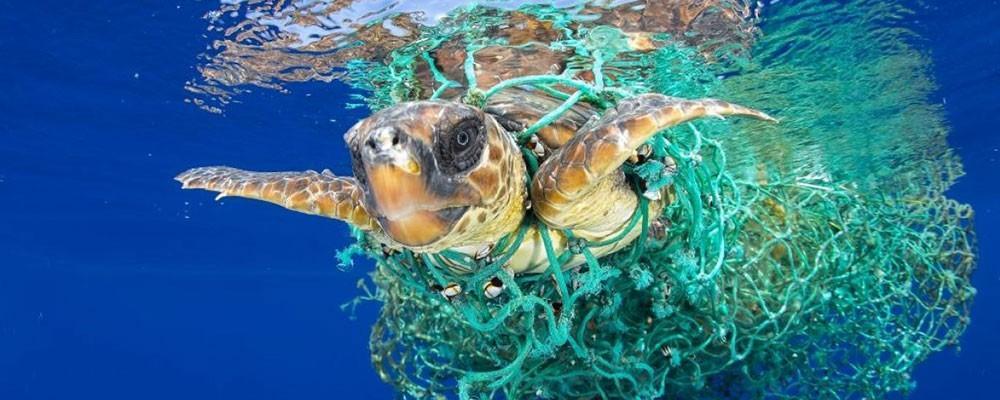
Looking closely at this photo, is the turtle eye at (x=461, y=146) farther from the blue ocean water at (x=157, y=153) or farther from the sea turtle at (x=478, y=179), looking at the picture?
the blue ocean water at (x=157, y=153)

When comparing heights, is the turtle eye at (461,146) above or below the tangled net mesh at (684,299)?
above

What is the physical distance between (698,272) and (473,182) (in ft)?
5.01

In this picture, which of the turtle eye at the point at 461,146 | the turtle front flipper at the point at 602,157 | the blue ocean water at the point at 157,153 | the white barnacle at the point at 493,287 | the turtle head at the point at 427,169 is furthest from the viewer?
the blue ocean water at the point at 157,153

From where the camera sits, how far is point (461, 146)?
2.21 meters

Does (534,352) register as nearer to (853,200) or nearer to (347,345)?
(853,200)

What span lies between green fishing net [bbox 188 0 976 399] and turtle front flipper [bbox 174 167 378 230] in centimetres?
35

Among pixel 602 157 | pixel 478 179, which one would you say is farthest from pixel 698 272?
pixel 478 179

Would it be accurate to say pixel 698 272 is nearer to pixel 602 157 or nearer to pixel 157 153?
pixel 602 157

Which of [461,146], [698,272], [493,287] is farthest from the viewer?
[698,272]

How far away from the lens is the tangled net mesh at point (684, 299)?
9.78 feet

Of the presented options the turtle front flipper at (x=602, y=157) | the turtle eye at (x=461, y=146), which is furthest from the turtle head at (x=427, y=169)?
the turtle front flipper at (x=602, y=157)

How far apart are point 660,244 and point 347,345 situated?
116924 millimetres

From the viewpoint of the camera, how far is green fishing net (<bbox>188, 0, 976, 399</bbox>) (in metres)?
3.05

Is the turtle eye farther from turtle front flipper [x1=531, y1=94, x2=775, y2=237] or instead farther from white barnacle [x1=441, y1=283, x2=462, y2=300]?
white barnacle [x1=441, y1=283, x2=462, y2=300]
